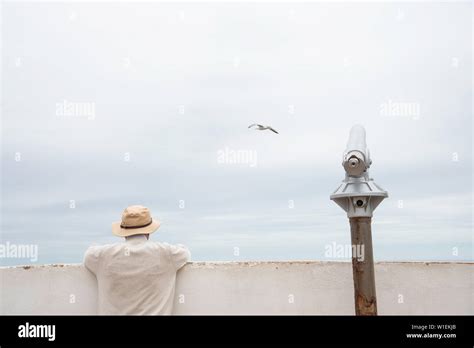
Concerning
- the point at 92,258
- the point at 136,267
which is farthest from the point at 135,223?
the point at 92,258

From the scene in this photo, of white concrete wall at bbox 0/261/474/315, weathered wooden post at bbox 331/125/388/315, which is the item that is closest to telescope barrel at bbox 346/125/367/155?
weathered wooden post at bbox 331/125/388/315

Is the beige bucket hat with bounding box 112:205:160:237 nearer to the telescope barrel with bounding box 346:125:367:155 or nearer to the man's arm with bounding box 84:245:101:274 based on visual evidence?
the man's arm with bounding box 84:245:101:274

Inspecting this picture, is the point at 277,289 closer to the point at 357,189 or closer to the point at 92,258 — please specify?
the point at 357,189

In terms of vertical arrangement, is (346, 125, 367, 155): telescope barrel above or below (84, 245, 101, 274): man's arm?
above

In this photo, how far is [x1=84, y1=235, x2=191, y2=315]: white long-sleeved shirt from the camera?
404 centimetres

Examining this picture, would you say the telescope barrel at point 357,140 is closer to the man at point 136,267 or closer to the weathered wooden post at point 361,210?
the weathered wooden post at point 361,210

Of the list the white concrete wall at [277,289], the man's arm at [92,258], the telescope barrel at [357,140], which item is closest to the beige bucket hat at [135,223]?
the man's arm at [92,258]

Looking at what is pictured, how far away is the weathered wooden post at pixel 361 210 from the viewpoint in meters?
4.54

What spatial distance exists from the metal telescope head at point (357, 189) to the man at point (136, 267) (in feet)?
4.79

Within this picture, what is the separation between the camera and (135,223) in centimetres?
Answer: 416

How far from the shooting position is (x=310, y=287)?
4652 mm

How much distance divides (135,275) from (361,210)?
6.52ft
